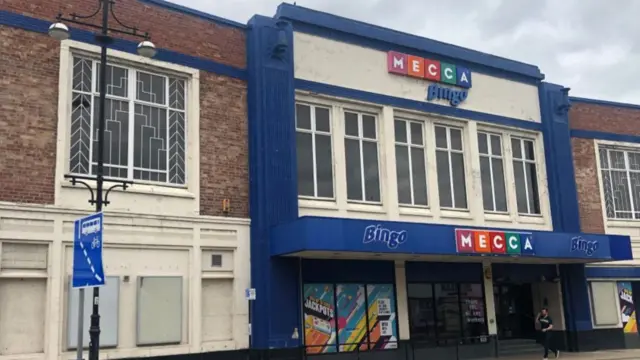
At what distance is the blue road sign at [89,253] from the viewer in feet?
35.8

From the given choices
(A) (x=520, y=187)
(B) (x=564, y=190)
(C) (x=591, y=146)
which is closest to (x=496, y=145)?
(A) (x=520, y=187)

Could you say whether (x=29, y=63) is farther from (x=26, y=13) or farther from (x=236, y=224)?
(x=236, y=224)

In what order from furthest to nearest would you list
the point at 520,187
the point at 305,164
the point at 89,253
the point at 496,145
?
the point at 520,187
the point at 496,145
the point at 305,164
the point at 89,253

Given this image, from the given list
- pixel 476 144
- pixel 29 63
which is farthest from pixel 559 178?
pixel 29 63

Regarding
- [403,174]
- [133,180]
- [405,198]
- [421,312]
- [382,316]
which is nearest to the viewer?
[133,180]

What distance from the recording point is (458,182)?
909 inches

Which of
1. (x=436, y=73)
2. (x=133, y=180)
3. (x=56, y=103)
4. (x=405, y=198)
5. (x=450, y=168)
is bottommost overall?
(x=133, y=180)

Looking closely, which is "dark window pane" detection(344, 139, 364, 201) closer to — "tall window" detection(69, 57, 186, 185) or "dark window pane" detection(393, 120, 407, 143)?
"dark window pane" detection(393, 120, 407, 143)

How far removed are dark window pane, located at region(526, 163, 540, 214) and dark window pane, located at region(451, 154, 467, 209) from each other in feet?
10.5

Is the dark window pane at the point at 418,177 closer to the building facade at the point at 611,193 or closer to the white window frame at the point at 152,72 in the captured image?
the building facade at the point at 611,193

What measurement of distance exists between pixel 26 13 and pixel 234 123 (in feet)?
18.7

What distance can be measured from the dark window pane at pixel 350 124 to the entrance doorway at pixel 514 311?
767cm

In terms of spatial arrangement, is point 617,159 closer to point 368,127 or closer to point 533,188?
point 533,188

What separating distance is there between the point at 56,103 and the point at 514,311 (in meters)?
17.1
